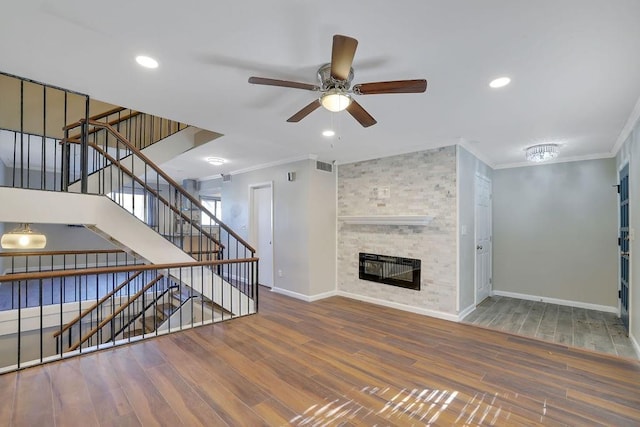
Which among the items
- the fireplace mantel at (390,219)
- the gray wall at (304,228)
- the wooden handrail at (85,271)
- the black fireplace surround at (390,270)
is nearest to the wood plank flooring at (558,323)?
the black fireplace surround at (390,270)

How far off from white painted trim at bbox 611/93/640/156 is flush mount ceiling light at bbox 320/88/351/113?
110 inches

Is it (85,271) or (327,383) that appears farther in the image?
(85,271)

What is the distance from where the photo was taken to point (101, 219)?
2984 millimetres

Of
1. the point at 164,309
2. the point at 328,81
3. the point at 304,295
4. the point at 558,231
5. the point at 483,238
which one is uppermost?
the point at 328,81

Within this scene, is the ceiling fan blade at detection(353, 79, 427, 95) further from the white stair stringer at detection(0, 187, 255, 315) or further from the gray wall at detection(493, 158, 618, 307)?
the gray wall at detection(493, 158, 618, 307)

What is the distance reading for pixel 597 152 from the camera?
4.48 m

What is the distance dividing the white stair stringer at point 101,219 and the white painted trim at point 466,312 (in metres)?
3.07

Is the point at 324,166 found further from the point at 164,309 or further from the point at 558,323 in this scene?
the point at 558,323

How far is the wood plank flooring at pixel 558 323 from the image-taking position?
3291 millimetres

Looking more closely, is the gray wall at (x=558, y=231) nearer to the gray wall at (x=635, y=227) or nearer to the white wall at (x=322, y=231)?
the gray wall at (x=635, y=227)

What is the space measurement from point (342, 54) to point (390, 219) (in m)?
3.09

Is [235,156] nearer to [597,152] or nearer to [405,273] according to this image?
[405,273]

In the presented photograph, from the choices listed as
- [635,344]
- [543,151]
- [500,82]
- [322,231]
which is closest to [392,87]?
[500,82]

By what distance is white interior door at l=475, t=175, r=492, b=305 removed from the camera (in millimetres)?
4746
